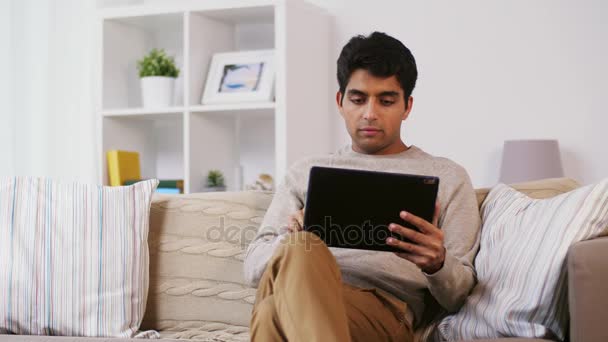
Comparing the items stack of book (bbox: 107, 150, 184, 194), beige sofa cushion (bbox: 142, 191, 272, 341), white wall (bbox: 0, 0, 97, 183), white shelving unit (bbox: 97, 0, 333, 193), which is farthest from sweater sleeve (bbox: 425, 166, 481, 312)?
white wall (bbox: 0, 0, 97, 183)

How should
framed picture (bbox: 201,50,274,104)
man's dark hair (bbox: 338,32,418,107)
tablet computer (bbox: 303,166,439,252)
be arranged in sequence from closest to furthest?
tablet computer (bbox: 303,166,439,252), man's dark hair (bbox: 338,32,418,107), framed picture (bbox: 201,50,274,104)

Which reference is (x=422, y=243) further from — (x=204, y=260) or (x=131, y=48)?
(x=131, y=48)

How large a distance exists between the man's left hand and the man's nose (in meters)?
0.35

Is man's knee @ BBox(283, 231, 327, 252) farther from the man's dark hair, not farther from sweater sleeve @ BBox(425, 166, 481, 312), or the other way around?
the man's dark hair

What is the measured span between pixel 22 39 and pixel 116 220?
171cm

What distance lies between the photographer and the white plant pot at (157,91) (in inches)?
137

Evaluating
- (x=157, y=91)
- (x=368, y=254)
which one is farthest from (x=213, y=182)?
(x=368, y=254)

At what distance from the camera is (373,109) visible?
6.36ft

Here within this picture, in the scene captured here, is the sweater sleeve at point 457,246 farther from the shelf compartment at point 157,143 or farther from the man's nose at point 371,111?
the shelf compartment at point 157,143

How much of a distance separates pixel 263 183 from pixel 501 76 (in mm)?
1090

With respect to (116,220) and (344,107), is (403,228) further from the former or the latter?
(116,220)

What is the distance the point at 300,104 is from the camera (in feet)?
10.9

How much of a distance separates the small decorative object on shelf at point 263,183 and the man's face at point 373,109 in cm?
137

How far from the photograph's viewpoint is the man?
1.40m
